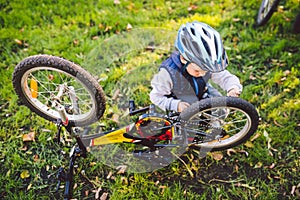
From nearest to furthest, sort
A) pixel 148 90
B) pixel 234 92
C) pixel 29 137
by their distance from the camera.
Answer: pixel 234 92, pixel 29 137, pixel 148 90

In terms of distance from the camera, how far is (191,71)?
9.16 ft

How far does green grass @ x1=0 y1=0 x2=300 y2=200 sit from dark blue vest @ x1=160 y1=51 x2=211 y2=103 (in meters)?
0.67

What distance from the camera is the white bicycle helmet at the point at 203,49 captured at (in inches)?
99.9

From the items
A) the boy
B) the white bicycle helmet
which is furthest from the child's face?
the white bicycle helmet

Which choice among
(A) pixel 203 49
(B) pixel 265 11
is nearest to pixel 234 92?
(A) pixel 203 49

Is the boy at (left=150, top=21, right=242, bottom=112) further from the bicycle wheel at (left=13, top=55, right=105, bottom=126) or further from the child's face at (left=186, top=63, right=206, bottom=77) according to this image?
the bicycle wheel at (left=13, top=55, right=105, bottom=126)

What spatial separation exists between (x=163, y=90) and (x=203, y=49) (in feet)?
1.63

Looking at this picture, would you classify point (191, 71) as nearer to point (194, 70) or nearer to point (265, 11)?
point (194, 70)

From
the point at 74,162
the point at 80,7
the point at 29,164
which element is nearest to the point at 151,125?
the point at 74,162

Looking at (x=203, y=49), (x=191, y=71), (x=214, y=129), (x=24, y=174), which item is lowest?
(x=24, y=174)

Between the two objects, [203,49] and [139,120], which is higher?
[203,49]

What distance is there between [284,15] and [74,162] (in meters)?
3.10

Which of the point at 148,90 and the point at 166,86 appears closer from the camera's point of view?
the point at 166,86

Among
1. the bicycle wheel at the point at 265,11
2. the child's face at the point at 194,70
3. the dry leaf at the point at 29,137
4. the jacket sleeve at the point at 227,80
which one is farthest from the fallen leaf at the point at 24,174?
the bicycle wheel at the point at 265,11
